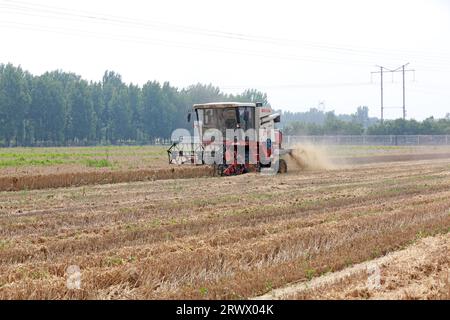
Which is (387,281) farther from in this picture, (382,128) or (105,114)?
(105,114)

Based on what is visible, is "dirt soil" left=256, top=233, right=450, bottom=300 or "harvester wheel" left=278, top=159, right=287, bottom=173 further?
"harvester wheel" left=278, top=159, right=287, bottom=173

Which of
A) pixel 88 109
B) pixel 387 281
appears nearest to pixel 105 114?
pixel 88 109

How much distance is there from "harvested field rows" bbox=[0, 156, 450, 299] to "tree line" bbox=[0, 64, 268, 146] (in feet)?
206

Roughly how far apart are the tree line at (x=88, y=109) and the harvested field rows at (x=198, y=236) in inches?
2471

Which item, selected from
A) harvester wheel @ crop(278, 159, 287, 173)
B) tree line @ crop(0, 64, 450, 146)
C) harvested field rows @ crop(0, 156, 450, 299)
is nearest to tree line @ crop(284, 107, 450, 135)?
tree line @ crop(0, 64, 450, 146)

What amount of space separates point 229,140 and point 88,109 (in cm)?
7619

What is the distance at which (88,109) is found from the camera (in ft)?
326

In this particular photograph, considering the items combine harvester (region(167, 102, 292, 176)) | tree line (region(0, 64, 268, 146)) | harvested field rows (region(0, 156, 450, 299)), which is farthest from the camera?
tree line (region(0, 64, 268, 146))

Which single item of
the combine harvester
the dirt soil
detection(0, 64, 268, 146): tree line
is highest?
detection(0, 64, 268, 146): tree line

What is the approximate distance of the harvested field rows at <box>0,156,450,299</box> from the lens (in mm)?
7719

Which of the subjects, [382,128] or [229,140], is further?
[382,128]

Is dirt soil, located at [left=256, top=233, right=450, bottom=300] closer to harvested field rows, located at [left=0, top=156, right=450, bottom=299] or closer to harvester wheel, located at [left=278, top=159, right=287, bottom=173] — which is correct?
harvested field rows, located at [left=0, top=156, right=450, bottom=299]

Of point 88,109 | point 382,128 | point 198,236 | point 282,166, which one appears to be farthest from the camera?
point 88,109

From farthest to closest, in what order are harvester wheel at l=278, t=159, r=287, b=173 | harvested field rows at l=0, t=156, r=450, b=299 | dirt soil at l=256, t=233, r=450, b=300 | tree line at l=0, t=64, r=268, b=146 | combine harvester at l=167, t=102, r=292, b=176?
1. tree line at l=0, t=64, r=268, b=146
2. harvester wheel at l=278, t=159, r=287, b=173
3. combine harvester at l=167, t=102, r=292, b=176
4. harvested field rows at l=0, t=156, r=450, b=299
5. dirt soil at l=256, t=233, r=450, b=300
